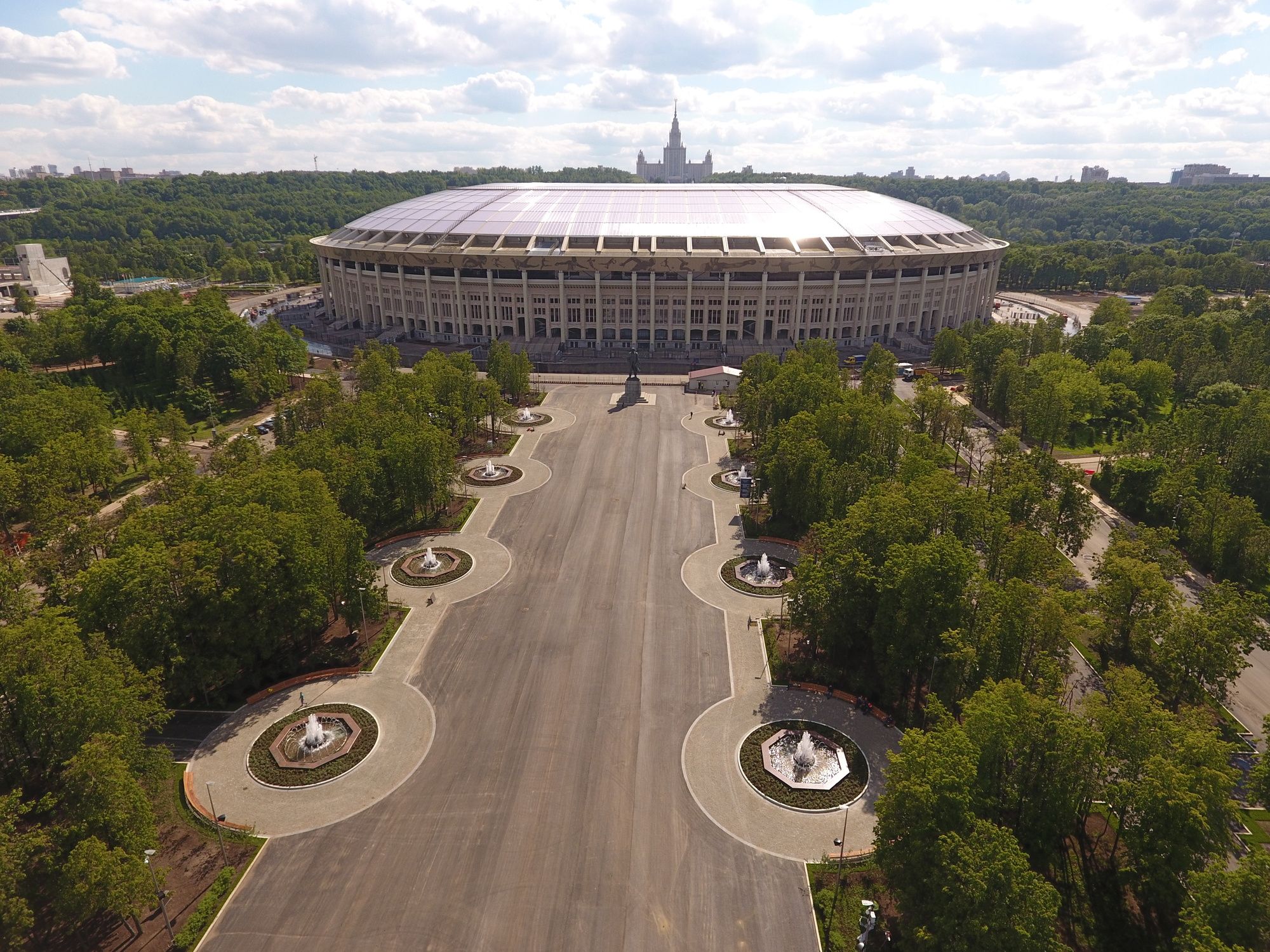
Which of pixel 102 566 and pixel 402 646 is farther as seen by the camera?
pixel 402 646

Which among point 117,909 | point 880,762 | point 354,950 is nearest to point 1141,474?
point 880,762

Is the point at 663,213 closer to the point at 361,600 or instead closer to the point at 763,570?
the point at 763,570

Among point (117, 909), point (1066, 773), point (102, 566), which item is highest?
point (102, 566)

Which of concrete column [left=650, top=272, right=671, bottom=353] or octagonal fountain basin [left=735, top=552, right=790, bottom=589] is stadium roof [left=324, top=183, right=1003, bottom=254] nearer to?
concrete column [left=650, top=272, right=671, bottom=353]

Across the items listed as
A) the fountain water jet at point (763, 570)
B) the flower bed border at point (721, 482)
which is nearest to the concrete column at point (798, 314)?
the flower bed border at point (721, 482)

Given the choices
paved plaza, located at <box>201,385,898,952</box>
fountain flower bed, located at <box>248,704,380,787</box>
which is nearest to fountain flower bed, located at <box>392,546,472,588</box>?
paved plaza, located at <box>201,385,898,952</box>

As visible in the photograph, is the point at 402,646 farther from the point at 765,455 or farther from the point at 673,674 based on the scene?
the point at 765,455

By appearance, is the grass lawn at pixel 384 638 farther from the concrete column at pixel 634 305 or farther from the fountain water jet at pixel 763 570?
the concrete column at pixel 634 305
